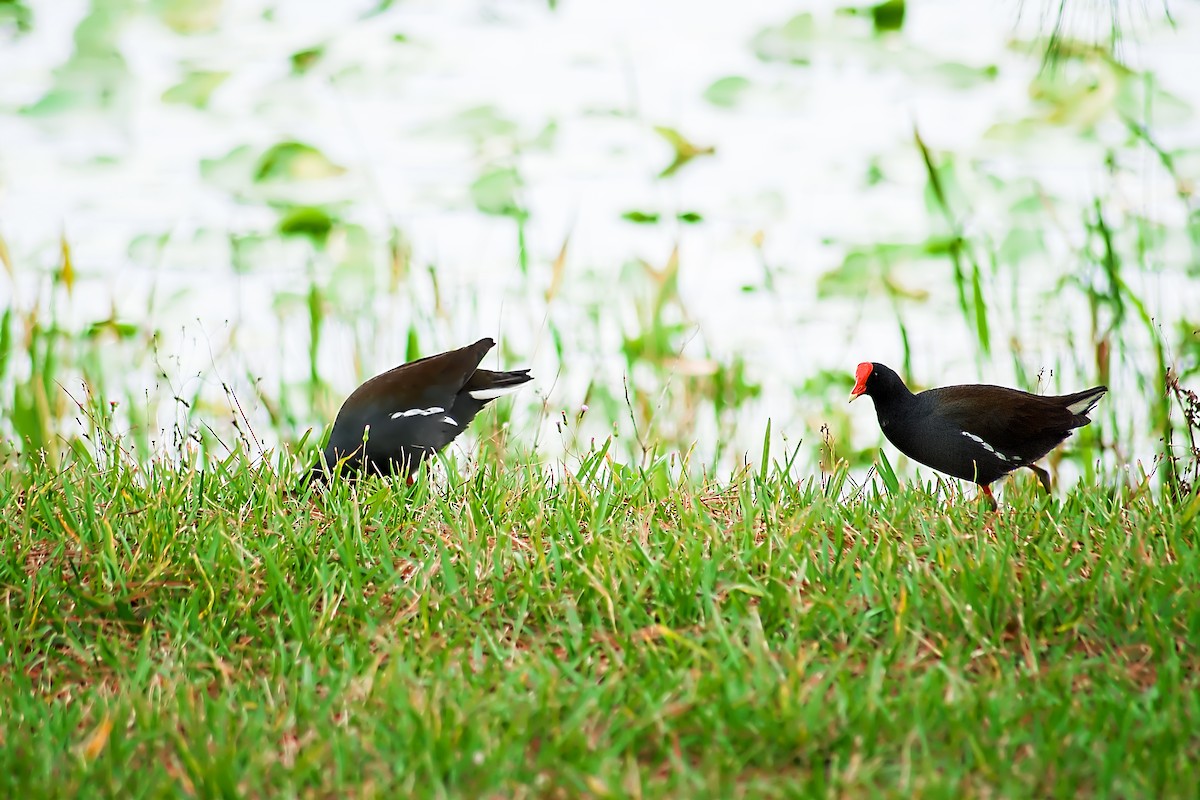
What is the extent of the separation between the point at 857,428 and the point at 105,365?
3.83 m

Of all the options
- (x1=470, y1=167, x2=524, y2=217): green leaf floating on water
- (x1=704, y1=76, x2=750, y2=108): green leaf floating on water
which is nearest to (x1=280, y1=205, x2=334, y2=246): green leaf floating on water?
(x1=470, y1=167, x2=524, y2=217): green leaf floating on water

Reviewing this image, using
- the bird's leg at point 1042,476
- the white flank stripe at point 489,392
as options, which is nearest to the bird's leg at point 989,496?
the bird's leg at point 1042,476

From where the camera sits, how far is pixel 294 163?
674 cm

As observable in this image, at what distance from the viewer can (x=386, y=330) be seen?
5695 millimetres

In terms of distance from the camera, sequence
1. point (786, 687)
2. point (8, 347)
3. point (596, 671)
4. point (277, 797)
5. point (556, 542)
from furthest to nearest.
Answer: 1. point (8, 347)
2. point (556, 542)
3. point (596, 671)
4. point (786, 687)
5. point (277, 797)

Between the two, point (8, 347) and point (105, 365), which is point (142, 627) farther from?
point (105, 365)

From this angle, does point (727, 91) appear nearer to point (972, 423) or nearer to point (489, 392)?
point (489, 392)

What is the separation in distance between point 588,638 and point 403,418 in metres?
1.29

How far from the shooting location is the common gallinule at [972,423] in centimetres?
347

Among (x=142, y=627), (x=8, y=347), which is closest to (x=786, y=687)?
(x=142, y=627)

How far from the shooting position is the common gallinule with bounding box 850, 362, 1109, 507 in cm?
347

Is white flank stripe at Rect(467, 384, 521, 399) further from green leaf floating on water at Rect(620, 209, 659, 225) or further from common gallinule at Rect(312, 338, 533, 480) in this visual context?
green leaf floating on water at Rect(620, 209, 659, 225)

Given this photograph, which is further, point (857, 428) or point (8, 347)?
point (857, 428)

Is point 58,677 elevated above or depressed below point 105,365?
above
